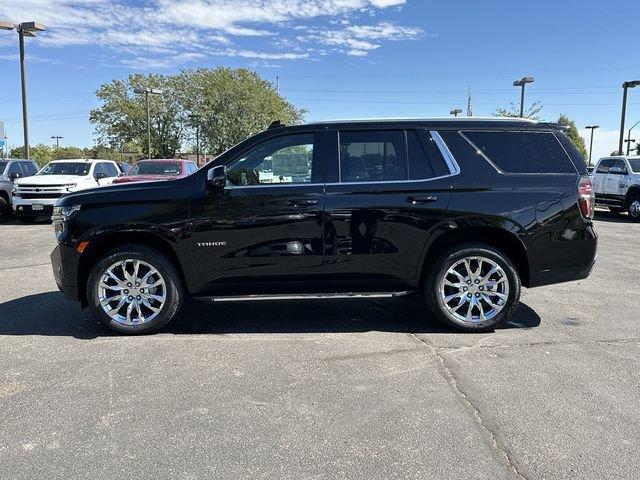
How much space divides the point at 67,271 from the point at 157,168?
11.1m

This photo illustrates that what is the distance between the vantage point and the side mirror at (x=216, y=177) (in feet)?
16.0

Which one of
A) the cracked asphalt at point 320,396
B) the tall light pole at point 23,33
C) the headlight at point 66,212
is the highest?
the tall light pole at point 23,33

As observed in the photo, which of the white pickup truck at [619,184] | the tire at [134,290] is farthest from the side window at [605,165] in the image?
the tire at [134,290]

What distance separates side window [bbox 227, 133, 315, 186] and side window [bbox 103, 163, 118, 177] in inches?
513

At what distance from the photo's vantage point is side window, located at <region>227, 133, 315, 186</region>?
16.5 feet

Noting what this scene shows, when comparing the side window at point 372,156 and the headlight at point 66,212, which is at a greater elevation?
the side window at point 372,156

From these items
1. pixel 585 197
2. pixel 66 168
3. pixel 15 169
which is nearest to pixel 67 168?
pixel 66 168

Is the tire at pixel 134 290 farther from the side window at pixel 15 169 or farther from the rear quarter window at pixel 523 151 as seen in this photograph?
the side window at pixel 15 169

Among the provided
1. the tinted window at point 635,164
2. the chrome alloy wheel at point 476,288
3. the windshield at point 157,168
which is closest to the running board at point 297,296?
the chrome alloy wheel at point 476,288

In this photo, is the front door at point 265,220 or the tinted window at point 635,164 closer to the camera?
the front door at point 265,220

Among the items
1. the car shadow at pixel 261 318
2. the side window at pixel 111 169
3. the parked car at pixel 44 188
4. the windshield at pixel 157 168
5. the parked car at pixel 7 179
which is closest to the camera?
the car shadow at pixel 261 318

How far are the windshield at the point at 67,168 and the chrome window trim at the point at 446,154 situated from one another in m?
13.4

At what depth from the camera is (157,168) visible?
15633 millimetres

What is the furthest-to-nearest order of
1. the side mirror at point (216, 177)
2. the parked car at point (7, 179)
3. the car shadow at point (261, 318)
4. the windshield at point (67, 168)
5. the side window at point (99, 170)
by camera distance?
1. the side window at point (99, 170)
2. the windshield at point (67, 168)
3. the parked car at point (7, 179)
4. the car shadow at point (261, 318)
5. the side mirror at point (216, 177)
